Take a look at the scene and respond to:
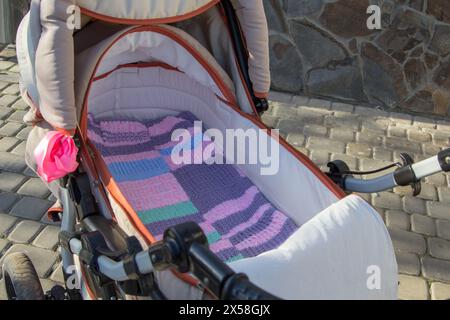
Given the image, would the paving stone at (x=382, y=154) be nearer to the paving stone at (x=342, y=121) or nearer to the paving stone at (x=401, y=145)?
the paving stone at (x=401, y=145)

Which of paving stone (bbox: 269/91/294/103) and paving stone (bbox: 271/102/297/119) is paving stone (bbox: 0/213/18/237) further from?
paving stone (bbox: 269/91/294/103)

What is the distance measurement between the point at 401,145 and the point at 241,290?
3.26 m

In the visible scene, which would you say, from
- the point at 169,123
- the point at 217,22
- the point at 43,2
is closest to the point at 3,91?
the point at 169,123

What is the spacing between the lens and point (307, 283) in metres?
1.81

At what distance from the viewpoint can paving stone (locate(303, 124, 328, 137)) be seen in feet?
14.3

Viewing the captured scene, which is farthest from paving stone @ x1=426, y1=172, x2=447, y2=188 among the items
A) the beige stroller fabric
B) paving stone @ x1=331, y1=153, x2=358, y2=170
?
the beige stroller fabric

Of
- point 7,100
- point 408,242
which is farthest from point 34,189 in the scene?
point 408,242

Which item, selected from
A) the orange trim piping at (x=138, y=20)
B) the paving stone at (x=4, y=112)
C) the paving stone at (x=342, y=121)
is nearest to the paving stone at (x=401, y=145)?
the paving stone at (x=342, y=121)

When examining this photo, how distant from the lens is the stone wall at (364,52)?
4.70m

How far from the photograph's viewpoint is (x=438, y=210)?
3.59 metres

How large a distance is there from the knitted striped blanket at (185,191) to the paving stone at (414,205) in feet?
4.12

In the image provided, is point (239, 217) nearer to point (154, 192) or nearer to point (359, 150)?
point (154, 192)
